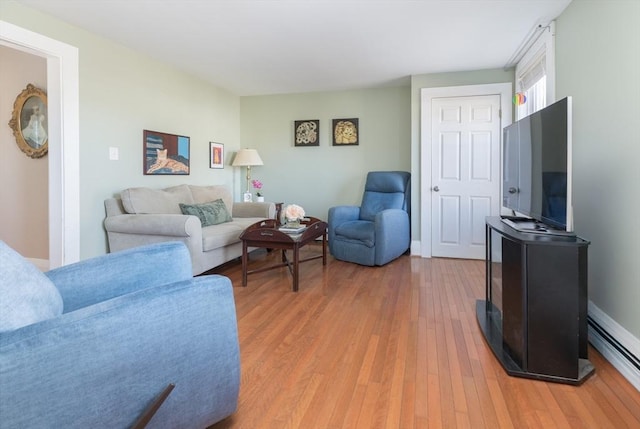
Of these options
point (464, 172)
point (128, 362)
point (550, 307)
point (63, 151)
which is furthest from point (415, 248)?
point (128, 362)

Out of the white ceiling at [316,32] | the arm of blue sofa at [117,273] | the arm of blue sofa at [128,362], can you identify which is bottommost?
the arm of blue sofa at [128,362]

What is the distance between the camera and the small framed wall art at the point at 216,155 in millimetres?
4746

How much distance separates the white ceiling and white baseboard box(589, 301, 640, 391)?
7.09ft

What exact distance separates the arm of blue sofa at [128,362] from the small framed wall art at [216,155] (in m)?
3.84

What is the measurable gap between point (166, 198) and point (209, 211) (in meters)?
0.44

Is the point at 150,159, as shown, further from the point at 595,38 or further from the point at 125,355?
the point at 595,38

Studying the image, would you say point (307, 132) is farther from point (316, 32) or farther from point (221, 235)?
point (221, 235)

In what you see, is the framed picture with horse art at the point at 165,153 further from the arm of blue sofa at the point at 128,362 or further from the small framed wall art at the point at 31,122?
the arm of blue sofa at the point at 128,362

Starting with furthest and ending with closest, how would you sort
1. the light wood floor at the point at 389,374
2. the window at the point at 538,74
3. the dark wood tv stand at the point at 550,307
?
the window at the point at 538,74 < the dark wood tv stand at the point at 550,307 < the light wood floor at the point at 389,374

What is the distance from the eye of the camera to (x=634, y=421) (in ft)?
4.55

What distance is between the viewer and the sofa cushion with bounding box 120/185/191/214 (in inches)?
127

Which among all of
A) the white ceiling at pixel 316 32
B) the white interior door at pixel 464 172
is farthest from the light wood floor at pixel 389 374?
the white ceiling at pixel 316 32

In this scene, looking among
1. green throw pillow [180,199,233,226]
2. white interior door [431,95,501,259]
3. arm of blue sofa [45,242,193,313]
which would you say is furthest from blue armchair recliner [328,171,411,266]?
arm of blue sofa [45,242,193,313]

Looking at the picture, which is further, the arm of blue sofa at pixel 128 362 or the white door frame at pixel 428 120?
the white door frame at pixel 428 120
